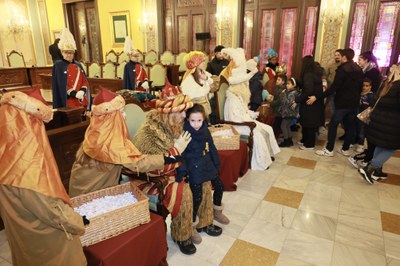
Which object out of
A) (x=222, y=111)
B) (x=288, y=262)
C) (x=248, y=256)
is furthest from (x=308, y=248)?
(x=222, y=111)

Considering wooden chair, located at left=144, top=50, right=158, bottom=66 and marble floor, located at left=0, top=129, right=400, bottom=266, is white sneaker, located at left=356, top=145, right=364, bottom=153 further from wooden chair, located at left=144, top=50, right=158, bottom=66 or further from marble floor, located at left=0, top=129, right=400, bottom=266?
wooden chair, located at left=144, top=50, right=158, bottom=66

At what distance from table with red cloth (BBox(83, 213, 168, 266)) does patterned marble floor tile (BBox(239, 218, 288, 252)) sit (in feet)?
2.85

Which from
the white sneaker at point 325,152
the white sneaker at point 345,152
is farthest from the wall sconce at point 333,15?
the white sneaker at point 325,152

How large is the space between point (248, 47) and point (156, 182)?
Result: 26.2 ft

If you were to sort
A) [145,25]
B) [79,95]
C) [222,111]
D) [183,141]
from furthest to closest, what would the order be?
[145,25] < [222,111] < [79,95] < [183,141]

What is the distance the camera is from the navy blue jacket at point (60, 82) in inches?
140

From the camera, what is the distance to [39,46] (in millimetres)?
11906

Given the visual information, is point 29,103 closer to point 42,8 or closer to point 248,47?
point 248,47

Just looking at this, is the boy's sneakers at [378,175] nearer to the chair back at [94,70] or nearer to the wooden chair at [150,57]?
the chair back at [94,70]

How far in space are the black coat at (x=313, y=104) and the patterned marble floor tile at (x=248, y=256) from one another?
8.31 ft

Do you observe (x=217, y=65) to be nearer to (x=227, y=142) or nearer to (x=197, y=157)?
(x=227, y=142)

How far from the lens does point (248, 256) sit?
225 centimetres

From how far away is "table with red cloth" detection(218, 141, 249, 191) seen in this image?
10.3 feet

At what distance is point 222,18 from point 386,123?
21.4 feet
